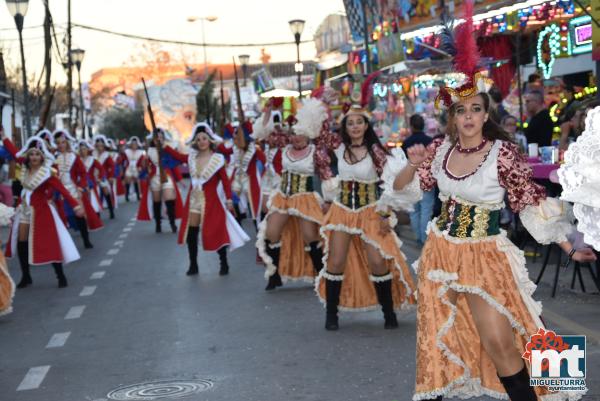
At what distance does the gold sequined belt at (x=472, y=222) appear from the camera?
550 centimetres

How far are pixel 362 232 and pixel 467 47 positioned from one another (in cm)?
309

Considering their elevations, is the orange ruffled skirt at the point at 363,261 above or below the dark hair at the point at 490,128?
below

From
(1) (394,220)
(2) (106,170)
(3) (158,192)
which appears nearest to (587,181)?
(1) (394,220)

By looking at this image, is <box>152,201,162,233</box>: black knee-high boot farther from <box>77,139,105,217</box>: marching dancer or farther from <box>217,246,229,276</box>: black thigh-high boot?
<box>217,246,229,276</box>: black thigh-high boot

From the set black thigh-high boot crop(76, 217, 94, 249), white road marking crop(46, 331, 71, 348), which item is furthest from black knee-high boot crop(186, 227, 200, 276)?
black thigh-high boot crop(76, 217, 94, 249)

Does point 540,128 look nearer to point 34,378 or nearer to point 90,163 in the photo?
point 34,378

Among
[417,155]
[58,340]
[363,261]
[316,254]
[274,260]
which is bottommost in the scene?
[58,340]

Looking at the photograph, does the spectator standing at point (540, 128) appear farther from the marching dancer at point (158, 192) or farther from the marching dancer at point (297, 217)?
the marching dancer at point (158, 192)

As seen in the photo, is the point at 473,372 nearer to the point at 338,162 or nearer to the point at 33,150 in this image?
the point at 338,162

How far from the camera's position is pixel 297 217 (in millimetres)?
10953

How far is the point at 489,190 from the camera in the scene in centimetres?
550

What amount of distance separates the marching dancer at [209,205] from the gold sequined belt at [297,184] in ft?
7.43

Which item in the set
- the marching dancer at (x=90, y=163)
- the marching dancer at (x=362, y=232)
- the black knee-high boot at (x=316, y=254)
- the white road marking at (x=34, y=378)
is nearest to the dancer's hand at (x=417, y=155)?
the marching dancer at (x=362, y=232)

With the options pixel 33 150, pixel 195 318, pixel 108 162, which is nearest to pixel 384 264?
pixel 195 318
